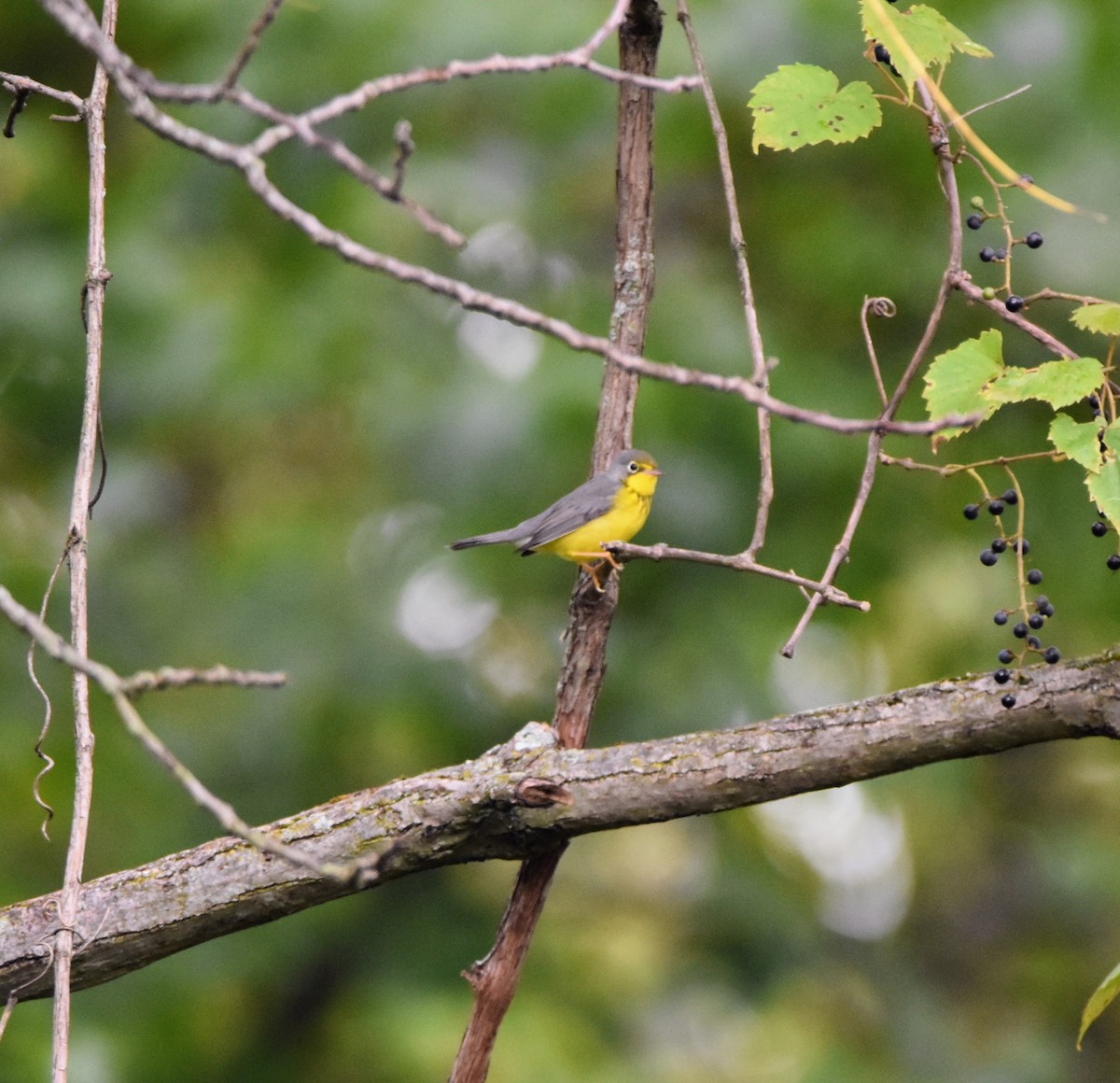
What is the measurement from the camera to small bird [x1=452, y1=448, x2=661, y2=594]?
4.14 meters

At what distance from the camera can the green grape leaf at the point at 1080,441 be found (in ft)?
7.68

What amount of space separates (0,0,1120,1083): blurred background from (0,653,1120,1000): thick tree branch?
182 cm

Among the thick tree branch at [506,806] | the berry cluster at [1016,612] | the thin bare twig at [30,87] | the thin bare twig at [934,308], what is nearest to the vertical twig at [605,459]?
the thick tree branch at [506,806]

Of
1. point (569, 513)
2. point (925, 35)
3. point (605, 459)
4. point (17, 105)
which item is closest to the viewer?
point (925, 35)

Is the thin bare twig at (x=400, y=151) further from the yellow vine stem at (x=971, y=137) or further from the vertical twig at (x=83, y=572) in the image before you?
the vertical twig at (x=83, y=572)

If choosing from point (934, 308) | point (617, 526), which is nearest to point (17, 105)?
point (934, 308)

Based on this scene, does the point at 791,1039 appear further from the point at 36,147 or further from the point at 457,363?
the point at 36,147

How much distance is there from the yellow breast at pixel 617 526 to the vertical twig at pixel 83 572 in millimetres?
2028

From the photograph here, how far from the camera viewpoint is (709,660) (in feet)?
16.5

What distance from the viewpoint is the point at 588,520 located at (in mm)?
4336

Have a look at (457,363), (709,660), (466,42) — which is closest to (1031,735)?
(709,660)

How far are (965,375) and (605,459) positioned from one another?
3.26ft

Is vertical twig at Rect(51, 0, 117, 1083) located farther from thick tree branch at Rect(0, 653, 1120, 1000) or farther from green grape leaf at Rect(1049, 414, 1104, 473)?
green grape leaf at Rect(1049, 414, 1104, 473)

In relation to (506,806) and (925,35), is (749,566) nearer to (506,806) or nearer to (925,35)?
(506,806)
